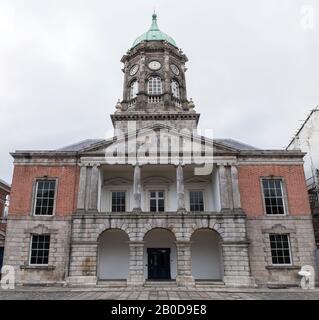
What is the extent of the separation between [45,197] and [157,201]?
7.52 meters

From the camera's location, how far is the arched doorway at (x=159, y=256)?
1975 cm

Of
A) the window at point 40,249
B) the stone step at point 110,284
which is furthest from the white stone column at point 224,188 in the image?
the window at point 40,249

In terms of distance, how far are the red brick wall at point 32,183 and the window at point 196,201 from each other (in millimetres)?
8029

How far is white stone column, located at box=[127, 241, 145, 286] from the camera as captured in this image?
55.2ft

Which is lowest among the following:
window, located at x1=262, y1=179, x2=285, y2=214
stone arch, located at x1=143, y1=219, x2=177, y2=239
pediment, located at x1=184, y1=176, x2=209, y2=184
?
stone arch, located at x1=143, y1=219, x2=177, y2=239

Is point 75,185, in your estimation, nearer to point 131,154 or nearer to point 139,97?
point 131,154

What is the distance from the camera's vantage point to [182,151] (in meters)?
19.9

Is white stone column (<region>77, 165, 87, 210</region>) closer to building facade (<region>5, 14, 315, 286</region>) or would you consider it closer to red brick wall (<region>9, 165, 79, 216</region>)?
building facade (<region>5, 14, 315, 286</region>)

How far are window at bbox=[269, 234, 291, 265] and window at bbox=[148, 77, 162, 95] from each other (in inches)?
576

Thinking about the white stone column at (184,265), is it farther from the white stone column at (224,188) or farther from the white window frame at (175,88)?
the white window frame at (175,88)

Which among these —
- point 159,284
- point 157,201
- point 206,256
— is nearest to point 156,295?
point 159,284

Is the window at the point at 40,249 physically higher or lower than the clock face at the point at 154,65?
lower

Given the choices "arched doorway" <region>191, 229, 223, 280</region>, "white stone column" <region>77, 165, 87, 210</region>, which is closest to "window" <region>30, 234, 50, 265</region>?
"white stone column" <region>77, 165, 87, 210</region>
